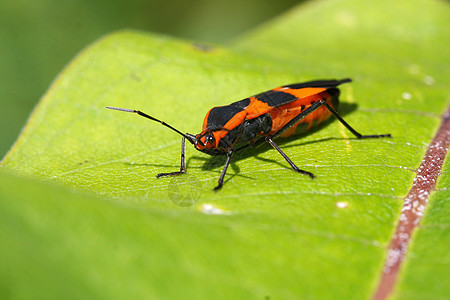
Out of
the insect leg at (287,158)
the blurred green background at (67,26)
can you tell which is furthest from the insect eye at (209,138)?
the blurred green background at (67,26)

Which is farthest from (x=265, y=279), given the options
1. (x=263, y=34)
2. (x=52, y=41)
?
(x=52, y=41)

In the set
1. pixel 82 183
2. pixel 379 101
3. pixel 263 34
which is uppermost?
pixel 263 34

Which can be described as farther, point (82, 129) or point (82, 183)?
point (82, 129)

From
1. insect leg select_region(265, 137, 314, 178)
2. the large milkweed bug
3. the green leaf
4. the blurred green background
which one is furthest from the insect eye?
the blurred green background

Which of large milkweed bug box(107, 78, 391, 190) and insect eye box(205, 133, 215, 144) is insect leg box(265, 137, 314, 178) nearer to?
large milkweed bug box(107, 78, 391, 190)

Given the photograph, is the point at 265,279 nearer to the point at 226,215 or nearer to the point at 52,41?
the point at 226,215

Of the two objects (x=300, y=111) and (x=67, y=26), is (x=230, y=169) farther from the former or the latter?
(x=67, y=26)
